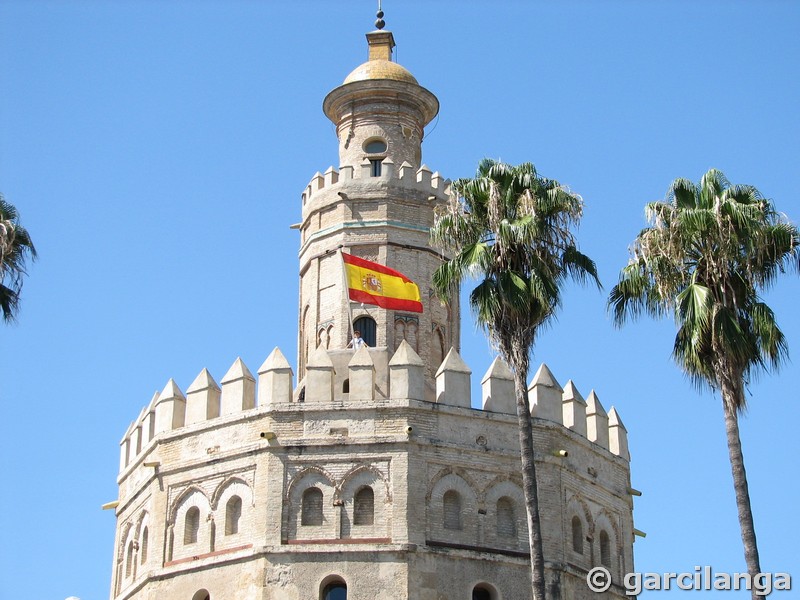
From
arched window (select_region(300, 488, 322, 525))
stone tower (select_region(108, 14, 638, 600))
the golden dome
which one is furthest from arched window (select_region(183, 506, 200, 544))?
the golden dome

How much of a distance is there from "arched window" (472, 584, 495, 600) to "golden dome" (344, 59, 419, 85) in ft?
46.6

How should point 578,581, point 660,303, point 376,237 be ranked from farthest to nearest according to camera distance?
point 376,237 < point 578,581 < point 660,303

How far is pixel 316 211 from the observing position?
1474 inches

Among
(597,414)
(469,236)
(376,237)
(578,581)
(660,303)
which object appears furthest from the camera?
(376,237)

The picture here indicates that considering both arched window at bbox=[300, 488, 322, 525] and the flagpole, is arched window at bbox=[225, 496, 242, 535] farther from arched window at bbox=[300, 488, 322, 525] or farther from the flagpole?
the flagpole

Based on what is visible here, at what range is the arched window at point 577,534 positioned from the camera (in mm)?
32188

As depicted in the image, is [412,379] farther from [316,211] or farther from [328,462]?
[316,211]

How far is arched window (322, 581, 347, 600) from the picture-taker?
29.9m

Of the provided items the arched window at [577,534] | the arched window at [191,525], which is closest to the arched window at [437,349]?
the arched window at [577,534]

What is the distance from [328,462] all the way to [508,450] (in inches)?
154

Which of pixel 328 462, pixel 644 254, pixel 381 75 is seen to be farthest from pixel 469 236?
pixel 381 75

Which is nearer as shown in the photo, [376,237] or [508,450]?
[508,450]

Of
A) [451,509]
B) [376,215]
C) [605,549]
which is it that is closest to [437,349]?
[376,215]

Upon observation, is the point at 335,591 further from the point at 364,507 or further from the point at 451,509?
the point at 451,509
